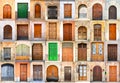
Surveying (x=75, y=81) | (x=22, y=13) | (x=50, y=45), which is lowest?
(x=75, y=81)

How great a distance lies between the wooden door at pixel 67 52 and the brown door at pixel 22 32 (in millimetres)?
2260

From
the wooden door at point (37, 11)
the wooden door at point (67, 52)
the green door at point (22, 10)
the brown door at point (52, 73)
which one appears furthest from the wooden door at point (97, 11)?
the green door at point (22, 10)

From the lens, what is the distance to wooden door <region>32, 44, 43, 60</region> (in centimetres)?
2431

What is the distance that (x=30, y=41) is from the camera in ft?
79.2

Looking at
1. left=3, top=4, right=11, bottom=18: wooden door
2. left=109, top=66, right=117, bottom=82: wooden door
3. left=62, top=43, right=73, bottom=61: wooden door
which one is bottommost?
left=109, top=66, right=117, bottom=82: wooden door

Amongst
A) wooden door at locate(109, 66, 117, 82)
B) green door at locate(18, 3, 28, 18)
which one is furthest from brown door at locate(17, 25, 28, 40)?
wooden door at locate(109, 66, 117, 82)

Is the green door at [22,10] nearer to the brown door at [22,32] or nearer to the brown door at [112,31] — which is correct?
the brown door at [22,32]

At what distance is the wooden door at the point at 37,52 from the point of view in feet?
79.8

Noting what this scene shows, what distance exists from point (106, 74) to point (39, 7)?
538 cm

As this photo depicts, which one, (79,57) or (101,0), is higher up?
(101,0)

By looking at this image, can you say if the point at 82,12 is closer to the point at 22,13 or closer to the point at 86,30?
the point at 86,30

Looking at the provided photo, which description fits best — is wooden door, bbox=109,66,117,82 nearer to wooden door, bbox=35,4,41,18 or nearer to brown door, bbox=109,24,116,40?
brown door, bbox=109,24,116,40

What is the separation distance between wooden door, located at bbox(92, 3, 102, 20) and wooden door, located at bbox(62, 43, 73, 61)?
6.97ft

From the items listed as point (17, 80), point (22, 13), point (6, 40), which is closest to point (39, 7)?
point (22, 13)
